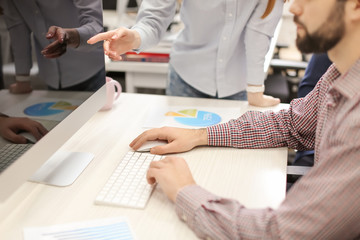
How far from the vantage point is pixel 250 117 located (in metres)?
1.18

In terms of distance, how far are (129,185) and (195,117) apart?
482mm

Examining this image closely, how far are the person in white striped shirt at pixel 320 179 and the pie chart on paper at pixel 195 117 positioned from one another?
1.19 feet

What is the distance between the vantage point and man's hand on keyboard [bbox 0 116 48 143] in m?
0.74

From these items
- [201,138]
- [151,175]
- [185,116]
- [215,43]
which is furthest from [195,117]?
[151,175]

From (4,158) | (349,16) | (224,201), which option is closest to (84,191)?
(4,158)

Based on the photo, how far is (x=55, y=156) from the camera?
1.06m

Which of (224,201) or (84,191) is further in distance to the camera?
(84,191)

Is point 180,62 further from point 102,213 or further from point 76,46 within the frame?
point 102,213

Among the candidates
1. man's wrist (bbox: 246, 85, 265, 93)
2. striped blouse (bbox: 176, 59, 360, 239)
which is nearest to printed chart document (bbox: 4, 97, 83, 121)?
striped blouse (bbox: 176, 59, 360, 239)

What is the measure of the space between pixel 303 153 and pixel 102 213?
89 cm

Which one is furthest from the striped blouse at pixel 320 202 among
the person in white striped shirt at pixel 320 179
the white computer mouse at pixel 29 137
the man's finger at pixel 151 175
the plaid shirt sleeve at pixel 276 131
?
the white computer mouse at pixel 29 137

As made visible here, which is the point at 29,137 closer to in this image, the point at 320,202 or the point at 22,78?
the point at 22,78

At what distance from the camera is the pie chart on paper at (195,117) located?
128 cm

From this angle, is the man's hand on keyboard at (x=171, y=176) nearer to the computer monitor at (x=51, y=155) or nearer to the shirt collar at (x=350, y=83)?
the computer monitor at (x=51, y=155)
